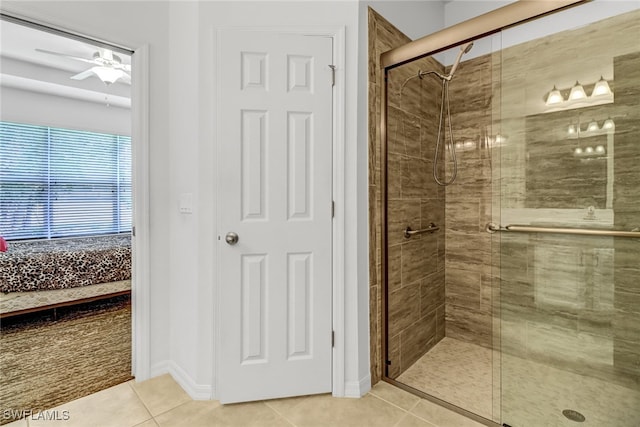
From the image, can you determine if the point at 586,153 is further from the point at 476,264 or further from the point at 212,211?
the point at 212,211

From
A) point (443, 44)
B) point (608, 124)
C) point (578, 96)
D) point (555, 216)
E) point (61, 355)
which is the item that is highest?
point (443, 44)

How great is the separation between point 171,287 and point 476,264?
2.27m

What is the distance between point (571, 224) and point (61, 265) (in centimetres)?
423

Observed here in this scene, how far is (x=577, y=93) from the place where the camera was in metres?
1.54

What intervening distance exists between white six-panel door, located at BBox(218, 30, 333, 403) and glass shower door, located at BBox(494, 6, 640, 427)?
37.4 inches

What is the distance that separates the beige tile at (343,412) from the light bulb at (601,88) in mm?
1799

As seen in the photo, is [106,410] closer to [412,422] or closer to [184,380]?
[184,380]

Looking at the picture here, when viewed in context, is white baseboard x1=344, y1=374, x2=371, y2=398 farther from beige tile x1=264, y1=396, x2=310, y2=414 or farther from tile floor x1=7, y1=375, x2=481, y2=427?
→ beige tile x1=264, y1=396, x2=310, y2=414

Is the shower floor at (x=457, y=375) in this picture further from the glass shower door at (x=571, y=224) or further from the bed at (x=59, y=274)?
the bed at (x=59, y=274)

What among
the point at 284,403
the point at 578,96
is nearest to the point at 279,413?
the point at 284,403

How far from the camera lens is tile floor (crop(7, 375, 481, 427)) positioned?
1.75m

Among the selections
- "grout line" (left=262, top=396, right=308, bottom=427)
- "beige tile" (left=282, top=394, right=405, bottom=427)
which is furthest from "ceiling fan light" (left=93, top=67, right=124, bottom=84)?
"beige tile" (left=282, top=394, right=405, bottom=427)

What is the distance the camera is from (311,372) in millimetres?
1959

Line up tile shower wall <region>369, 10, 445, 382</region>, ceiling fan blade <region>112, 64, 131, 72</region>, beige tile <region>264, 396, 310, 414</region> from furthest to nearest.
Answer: ceiling fan blade <region>112, 64, 131, 72</region>, tile shower wall <region>369, 10, 445, 382</region>, beige tile <region>264, 396, 310, 414</region>
